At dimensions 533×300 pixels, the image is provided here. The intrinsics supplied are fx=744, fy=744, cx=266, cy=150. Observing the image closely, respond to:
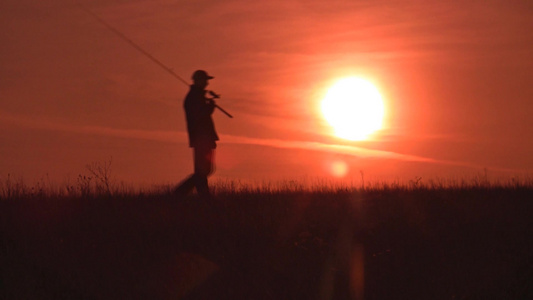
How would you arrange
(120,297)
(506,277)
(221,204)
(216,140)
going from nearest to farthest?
(120,297) → (506,277) → (221,204) → (216,140)

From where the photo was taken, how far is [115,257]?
800 centimetres

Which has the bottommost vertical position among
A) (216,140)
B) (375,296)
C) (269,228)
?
(375,296)

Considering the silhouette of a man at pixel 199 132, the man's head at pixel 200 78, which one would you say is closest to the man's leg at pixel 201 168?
the silhouette of a man at pixel 199 132

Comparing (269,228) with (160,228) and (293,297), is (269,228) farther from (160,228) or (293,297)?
(293,297)

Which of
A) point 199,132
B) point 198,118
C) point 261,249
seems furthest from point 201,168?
point 261,249

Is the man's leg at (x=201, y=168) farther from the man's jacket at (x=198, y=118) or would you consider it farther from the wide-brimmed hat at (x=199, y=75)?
the wide-brimmed hat at (x=199, y=75)

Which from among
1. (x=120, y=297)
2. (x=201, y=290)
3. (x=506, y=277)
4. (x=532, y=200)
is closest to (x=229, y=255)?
(x=201, y=290)

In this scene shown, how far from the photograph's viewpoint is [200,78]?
10.9m

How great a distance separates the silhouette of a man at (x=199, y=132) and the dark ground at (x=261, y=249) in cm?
32

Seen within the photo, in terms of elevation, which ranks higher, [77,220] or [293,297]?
[77,220]

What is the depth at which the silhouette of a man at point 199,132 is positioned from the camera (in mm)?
10836

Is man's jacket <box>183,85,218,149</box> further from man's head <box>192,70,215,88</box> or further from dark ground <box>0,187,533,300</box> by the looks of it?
dark ground <box>0,187,533,300</box>

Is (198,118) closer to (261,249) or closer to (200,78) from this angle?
(200,78)

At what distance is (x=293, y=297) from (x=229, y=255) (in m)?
1.11
